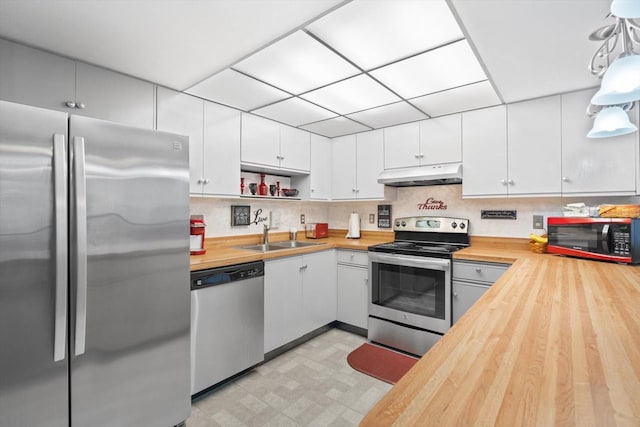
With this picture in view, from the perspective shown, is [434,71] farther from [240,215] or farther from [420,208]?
[240,215]

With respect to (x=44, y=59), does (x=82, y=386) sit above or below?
below

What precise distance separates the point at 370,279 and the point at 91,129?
2.42 m

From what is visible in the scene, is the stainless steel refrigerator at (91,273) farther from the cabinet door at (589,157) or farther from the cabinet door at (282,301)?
the cabinet door at (589,157)

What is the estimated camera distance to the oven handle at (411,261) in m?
2.53

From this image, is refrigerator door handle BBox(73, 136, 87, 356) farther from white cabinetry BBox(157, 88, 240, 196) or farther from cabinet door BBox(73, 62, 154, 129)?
white cabinetry BBox(157, 88, 240, 196)

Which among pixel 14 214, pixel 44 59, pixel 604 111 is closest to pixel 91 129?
pixel 14 214

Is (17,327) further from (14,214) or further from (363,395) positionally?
(363,395)

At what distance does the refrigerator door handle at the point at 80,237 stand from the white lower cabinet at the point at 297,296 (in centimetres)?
126

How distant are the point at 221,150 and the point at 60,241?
4.77 feet

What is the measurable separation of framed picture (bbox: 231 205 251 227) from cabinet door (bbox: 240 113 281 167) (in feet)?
1.70

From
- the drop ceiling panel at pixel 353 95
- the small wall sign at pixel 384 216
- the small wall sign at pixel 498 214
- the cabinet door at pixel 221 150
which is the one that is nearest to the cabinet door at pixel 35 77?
the cabinet door at pixel 221 150

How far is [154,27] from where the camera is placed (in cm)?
153

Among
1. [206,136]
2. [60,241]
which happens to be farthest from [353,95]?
[60,241]

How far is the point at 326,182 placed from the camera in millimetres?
3639
